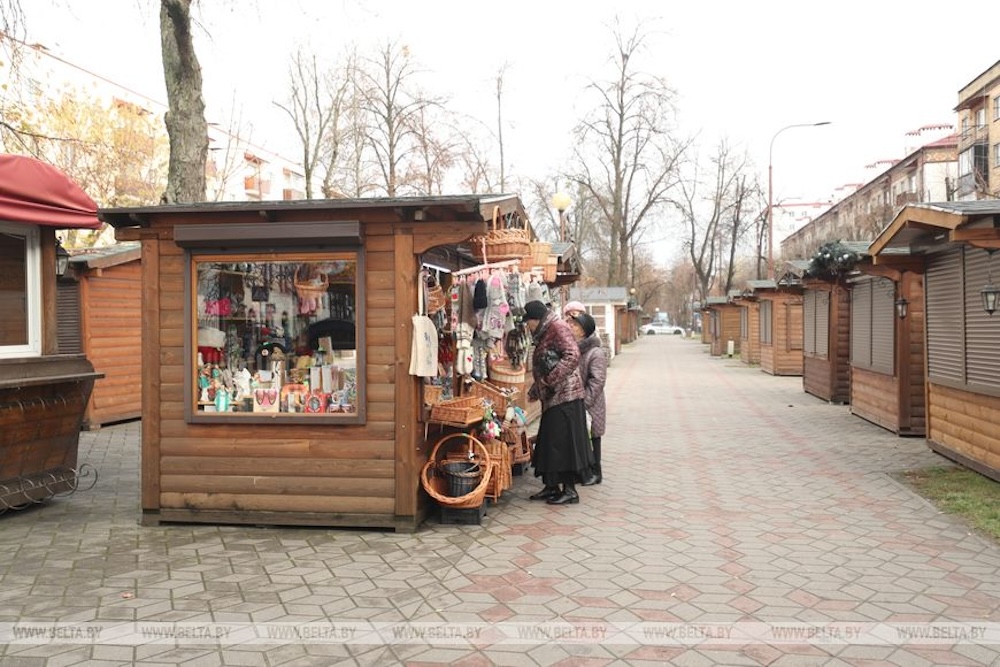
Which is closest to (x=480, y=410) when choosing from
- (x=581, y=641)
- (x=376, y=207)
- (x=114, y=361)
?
(x=376, y=207)

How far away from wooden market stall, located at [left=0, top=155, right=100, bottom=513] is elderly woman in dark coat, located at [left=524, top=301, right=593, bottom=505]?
4268mm

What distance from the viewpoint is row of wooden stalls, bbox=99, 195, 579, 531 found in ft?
20.3

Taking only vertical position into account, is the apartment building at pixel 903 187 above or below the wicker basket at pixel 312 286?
above

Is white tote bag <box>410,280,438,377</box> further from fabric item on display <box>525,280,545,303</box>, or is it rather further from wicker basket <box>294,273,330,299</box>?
fabric item on display <box>525,280,545,303</box>

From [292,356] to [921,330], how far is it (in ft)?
29.7

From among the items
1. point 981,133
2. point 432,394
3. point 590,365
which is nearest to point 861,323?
point 590,365

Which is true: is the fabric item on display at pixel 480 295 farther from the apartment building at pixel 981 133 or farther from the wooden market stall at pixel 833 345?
the apartment building at pixel 981 133

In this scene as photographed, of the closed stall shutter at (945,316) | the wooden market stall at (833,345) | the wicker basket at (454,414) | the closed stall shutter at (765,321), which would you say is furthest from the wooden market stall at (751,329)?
the wicker basket at (454,414)

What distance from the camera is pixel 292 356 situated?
6.61 metres

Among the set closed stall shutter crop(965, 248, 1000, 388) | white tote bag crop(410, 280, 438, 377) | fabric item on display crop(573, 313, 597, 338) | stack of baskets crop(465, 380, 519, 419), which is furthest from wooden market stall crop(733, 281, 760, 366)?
white tote bag crop(410, 280, 438, 377)

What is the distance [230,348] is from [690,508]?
431 cm

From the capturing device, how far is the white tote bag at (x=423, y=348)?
6.09m

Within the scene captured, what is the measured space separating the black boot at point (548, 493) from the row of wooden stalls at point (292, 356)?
1197 millimetres

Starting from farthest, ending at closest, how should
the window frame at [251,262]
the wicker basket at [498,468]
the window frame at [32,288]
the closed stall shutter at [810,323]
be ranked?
the closed stall shutter at [810,323] < the window frame at [32,288] < the wicker basket at [498,468] < the window frame at [251,262]
